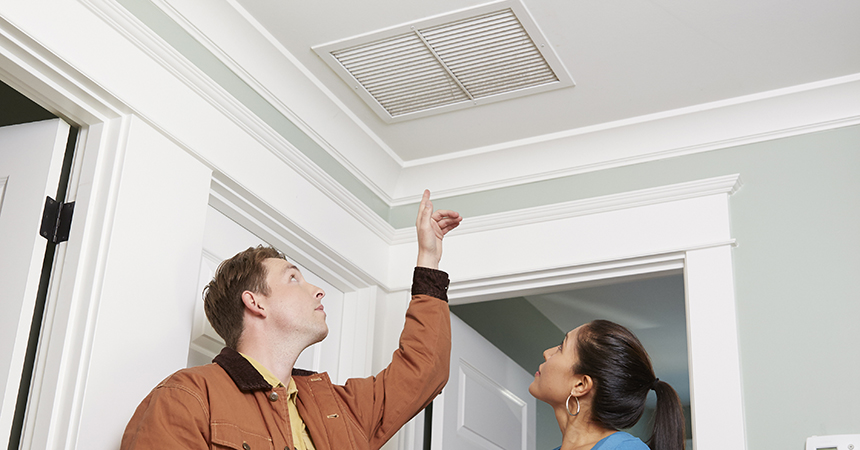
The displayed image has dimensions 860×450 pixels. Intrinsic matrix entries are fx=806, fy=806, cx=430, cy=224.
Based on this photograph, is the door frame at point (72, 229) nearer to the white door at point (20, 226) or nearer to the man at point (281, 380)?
the white door at point (20, 226)

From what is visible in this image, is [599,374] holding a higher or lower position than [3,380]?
higher

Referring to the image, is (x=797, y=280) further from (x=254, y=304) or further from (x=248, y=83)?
(x=248, y=83)

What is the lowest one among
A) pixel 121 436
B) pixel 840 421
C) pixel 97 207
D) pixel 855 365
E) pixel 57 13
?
pixel 121 436

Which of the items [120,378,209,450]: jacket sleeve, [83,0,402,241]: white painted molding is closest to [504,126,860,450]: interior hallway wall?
[83,0,402,241]: white painted molding

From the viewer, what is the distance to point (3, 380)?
5.37 ft

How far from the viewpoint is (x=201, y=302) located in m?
2.06

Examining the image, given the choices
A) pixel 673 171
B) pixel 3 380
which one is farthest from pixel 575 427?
pixel 3 380

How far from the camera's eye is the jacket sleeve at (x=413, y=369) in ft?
6.43

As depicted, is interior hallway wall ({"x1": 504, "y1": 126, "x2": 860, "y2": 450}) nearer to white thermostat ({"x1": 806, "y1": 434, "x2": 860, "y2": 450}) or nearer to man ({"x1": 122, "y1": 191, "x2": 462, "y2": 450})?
white thermostat ({"x1": 806, "y1": 434, "x2": 860, "y2": 450})

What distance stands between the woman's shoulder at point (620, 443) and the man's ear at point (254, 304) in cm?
82

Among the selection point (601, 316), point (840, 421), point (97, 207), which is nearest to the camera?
point (97, 207)

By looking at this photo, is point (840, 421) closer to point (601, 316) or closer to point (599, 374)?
point (599, 374)

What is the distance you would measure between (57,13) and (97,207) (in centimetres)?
41

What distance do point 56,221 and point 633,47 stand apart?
1.56 m
